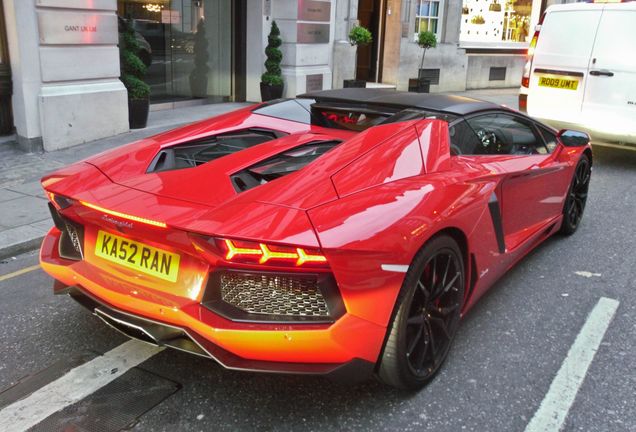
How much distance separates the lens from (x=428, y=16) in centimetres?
1694

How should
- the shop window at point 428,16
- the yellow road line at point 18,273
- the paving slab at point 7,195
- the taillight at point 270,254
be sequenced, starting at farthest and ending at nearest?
the shop window at point 428,16 → the paving slab at point 7,195 → the yellow road line at point 18,273 → the taillight at point 270,254

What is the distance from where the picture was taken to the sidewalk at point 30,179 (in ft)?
16.7

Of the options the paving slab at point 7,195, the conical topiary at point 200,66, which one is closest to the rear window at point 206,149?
the paving slab at point 7,195

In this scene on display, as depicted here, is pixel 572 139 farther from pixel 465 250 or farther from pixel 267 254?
pixel 267 254

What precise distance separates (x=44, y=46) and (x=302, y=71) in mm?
5861

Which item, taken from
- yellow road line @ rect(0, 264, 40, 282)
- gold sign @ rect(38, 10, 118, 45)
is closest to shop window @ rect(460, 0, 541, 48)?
Result: gold sign @ rect(38, 10, 118, 45)

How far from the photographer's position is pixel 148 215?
2539mm

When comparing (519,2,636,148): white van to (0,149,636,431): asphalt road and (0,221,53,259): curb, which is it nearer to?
(0,149,636,431): asphalt road

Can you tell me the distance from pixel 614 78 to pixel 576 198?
3442mm

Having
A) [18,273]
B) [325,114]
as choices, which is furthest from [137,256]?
[18,273]

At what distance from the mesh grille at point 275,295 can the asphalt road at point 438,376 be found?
23.5 inches

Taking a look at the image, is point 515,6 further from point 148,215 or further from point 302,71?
point 148,215

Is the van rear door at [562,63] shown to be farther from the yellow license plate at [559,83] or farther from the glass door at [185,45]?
the glass door at [185,45]

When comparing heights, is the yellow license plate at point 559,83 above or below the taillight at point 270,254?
above
